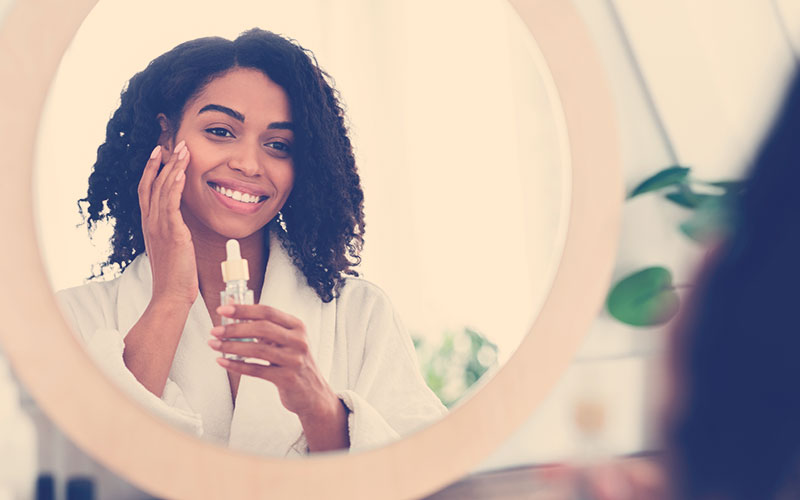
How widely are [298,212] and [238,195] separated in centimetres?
5

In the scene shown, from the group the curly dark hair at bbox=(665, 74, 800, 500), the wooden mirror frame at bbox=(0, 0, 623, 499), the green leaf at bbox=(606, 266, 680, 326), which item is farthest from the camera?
the green leaf at bbox=(606, 266, 680, 326)

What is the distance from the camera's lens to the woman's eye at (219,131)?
60 centimetres

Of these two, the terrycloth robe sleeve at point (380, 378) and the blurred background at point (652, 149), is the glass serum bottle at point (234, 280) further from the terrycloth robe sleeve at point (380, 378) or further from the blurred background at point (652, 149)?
the blurred background at point (652, 149)

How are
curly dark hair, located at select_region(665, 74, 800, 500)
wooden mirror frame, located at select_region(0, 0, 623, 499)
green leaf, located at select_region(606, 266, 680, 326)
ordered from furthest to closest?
1. green leaf, located at select_region(606, 266, 680, 326)
2. wooden mirror frame, located at select_region(0, 0, 623, 499)
3. curly dark hair, located at select_region(665, 74, 800, 500)

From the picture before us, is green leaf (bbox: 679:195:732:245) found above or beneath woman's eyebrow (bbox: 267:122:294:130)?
beneath

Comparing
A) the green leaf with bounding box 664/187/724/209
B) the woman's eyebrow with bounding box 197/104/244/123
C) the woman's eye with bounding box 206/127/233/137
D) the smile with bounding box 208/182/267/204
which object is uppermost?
the woman's eyebrow with bounding box 197/104/244/123

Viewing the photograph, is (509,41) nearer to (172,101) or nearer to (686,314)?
(172,101)

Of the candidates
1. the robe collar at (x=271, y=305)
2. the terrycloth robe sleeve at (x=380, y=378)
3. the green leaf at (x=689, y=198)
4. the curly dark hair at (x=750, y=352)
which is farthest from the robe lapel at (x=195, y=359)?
the green leaf at (x=689, y=198)

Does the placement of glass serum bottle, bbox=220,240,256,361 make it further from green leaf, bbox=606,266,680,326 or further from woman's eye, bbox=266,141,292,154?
green leaf, bbox=606,266,680,326

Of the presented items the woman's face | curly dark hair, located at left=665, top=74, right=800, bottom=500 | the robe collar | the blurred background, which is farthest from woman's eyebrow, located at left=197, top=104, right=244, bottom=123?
curly dark hair, located at left=665, top=74, right=800, bottom=500

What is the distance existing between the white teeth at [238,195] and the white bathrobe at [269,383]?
4 cm

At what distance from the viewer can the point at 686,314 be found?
296 mm

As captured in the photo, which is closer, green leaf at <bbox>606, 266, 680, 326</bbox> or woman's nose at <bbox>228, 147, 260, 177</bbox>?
woman's nose at <bbox>228, 147, 260, 177</bbox>

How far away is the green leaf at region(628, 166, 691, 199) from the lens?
0.76m
